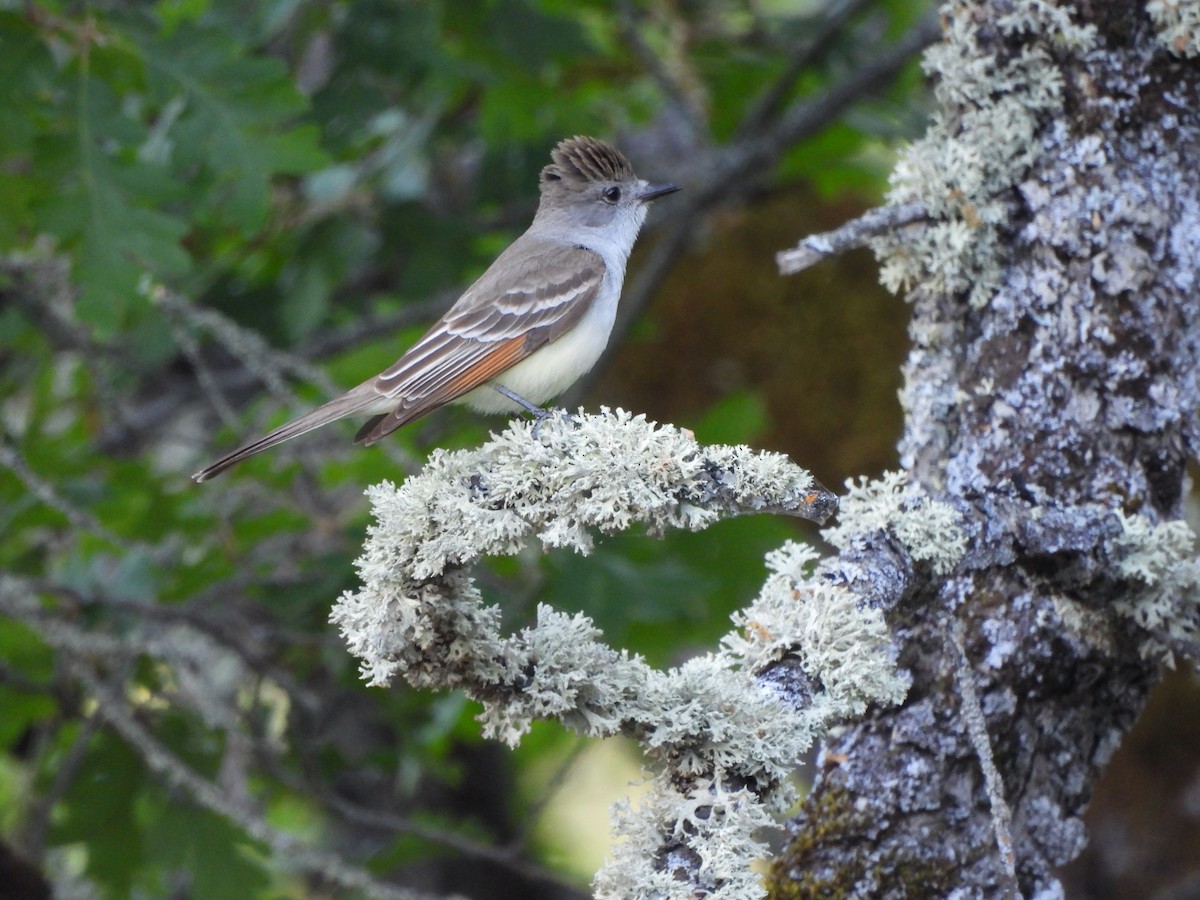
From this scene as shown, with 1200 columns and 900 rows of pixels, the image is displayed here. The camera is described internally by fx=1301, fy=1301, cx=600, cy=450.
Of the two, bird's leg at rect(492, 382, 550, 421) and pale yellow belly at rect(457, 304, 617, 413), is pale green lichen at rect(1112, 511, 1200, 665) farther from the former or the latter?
pale yellow belly at rect(457, 304, 617, 413)

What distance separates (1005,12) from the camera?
313 centimetres

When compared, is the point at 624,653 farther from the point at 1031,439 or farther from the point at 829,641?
the point at 1031,439

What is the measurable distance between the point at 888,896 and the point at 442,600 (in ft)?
3.66

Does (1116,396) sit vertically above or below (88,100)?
below

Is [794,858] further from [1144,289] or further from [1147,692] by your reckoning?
[1144,289]

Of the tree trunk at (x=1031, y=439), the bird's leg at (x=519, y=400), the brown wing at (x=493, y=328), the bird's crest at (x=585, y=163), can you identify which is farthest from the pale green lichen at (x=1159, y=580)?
the bird's crest at (x=585, y=163)

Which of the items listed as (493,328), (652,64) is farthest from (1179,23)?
(652,64)

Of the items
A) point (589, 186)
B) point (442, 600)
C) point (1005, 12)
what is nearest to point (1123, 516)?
point (1005, 12)

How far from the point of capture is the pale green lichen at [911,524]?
2594mm

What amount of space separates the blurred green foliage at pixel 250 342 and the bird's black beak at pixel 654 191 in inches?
26.0

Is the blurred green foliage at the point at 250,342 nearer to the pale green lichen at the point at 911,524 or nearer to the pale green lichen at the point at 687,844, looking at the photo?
the pale green lichen at the point at 911,524

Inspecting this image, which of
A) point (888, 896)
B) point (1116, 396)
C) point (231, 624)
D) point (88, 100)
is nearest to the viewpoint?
point (888, 896)

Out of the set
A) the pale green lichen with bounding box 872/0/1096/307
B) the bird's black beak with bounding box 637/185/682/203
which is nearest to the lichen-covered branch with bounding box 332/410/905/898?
the pale green lichen with bounding box 872/0/1096/307

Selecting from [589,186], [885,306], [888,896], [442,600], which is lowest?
[888,896]
